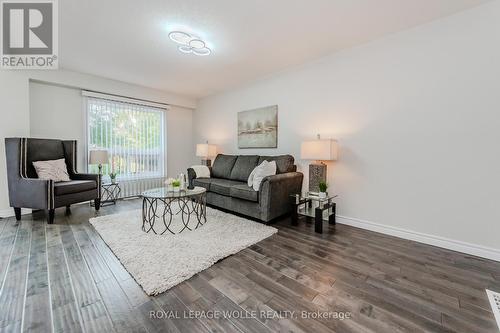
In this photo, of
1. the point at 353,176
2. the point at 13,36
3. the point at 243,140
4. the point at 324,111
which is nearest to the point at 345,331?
the point at 353,176

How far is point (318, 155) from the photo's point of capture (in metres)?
2.97

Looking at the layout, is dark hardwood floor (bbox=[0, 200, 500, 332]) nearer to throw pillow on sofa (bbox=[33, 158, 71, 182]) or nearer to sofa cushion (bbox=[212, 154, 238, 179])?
throw pillow on sofa (bbox=[33, 158, 71, 182])

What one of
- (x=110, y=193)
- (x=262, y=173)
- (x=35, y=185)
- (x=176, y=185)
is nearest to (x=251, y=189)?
(x=262, y=173)

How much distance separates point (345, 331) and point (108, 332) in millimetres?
1357

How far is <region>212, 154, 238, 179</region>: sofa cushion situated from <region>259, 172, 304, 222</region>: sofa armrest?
53.6 inches

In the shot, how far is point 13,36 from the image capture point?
8.63 ft

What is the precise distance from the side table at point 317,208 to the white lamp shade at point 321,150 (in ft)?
1.85

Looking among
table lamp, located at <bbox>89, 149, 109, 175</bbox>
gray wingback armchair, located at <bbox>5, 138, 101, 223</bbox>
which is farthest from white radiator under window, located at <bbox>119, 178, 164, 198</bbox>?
gray wingback armchair, located at <bbox>5, 138, 101, 223</bbox>

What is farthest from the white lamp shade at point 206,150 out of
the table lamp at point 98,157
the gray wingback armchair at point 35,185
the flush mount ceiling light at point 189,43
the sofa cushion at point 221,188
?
the flush mount ceiling light at point 189,43

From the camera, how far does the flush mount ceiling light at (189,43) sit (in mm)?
2543

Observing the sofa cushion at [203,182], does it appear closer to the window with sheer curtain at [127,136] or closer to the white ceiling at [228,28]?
the window with sheer curtain at [127,136]

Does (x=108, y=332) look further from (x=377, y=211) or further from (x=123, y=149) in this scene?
(x=123, y=149)

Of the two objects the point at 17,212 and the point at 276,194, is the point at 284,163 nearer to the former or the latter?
the point at 276,194

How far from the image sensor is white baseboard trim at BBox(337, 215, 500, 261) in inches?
83.4
